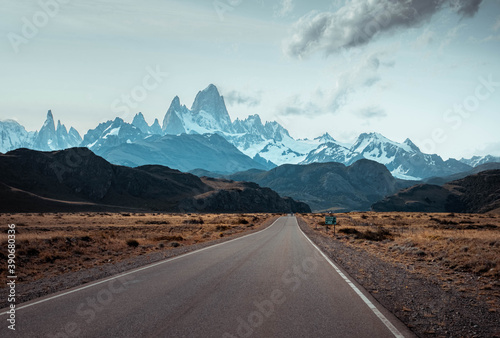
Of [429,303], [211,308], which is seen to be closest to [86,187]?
[211,308]

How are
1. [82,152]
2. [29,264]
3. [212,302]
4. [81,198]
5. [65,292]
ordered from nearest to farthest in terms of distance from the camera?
[212,302], [65,292], [29,264], [81,198], [82,152]

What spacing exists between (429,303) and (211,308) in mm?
5447

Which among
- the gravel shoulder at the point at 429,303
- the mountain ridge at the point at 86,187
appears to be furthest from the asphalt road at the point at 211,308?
the mountain ridge at the point at 86,187

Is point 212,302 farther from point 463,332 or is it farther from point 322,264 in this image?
point 322,264

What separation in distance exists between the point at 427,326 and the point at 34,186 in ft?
541

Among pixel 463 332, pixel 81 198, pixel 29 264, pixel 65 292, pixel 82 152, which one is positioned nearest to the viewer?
pixel 463 332

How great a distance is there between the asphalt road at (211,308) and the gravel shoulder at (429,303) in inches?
19.6

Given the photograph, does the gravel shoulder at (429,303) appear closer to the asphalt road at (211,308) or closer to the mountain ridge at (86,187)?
the asphalt road at (211,308)

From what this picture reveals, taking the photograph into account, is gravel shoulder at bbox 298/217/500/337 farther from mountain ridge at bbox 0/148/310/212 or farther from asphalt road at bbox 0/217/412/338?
mountain ridge at bbox 0/148/310/212

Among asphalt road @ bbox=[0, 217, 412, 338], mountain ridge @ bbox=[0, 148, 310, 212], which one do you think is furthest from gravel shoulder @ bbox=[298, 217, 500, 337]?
mountain ridge @ bbox=[0, 148, 310, 212]

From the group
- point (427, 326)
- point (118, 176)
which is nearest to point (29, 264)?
point (427, 326)

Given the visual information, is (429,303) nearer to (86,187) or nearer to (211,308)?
(211,308)

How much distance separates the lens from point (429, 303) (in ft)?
28.9

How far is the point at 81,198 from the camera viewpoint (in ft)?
511
